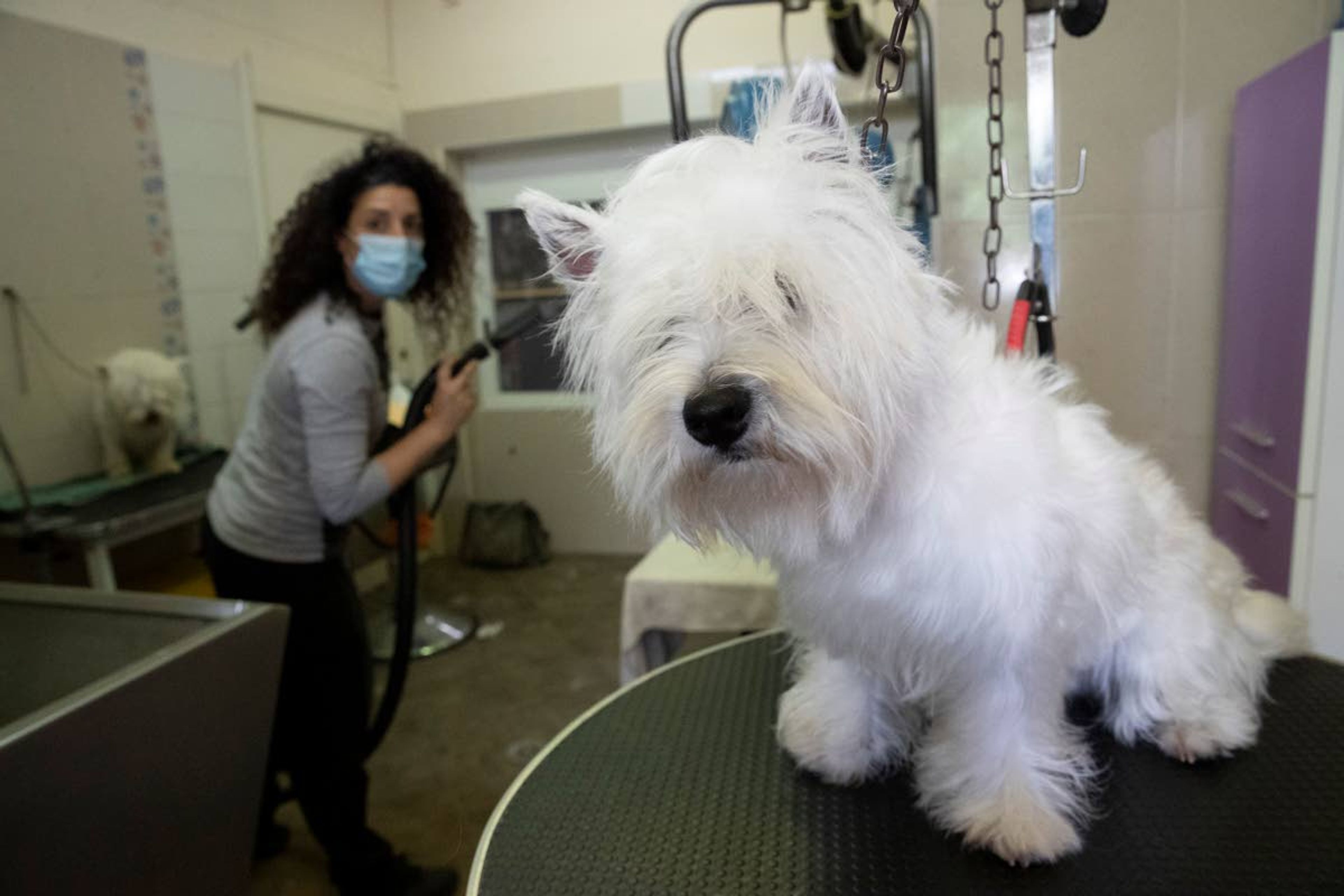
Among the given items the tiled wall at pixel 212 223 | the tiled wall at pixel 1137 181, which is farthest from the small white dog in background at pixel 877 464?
the tiled wall at pixel 212 223

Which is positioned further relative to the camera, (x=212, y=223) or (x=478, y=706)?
(x=212, y=223)

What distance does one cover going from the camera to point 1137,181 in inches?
87.2

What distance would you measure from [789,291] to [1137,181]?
1.91m

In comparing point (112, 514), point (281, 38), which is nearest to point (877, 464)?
point (112, 514)

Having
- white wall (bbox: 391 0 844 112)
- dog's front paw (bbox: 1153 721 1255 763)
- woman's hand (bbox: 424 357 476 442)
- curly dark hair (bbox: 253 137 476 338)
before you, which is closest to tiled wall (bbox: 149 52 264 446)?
white wall (bbox: 391 0 844 112)

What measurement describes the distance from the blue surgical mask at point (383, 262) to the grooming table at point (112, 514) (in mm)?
959

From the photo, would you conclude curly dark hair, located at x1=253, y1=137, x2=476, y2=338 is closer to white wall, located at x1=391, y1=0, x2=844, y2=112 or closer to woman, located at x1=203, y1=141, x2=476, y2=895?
woman, located at x1=203, y1=141, x2=476, y2=895

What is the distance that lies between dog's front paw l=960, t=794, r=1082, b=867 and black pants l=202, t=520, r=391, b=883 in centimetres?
152

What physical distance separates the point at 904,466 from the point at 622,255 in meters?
0.36

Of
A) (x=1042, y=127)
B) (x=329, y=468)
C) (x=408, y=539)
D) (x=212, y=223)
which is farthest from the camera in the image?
(x=212, y=223)

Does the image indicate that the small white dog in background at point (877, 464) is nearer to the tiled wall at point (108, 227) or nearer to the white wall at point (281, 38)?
the tiled wall at point (108, 227)

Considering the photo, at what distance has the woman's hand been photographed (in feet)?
6.49

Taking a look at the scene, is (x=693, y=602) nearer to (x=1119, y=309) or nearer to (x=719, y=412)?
(x=719, y=412)

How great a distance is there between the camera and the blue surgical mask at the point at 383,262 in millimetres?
1972
